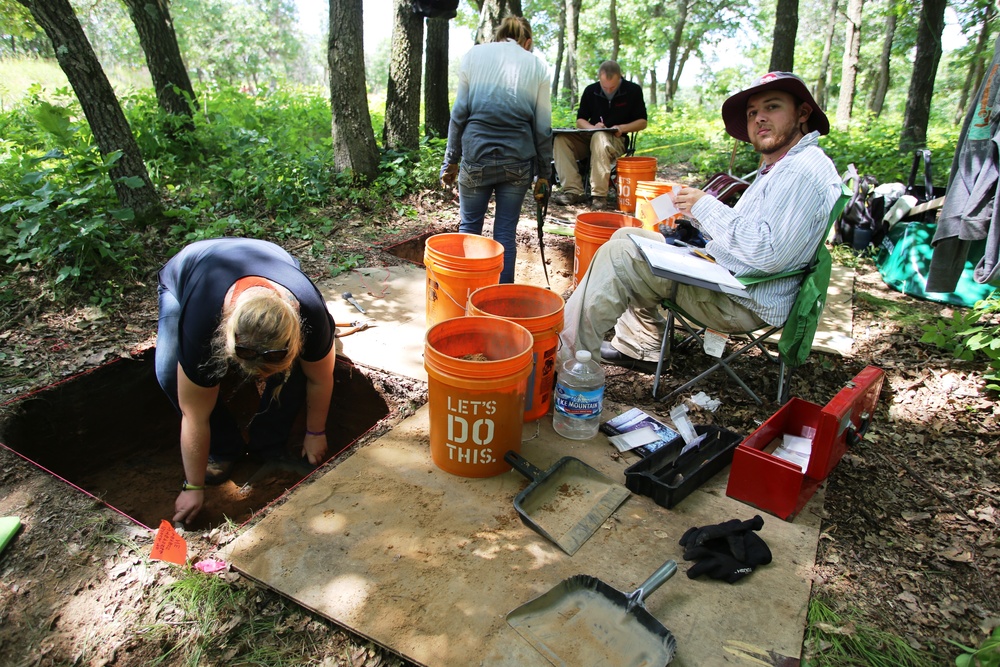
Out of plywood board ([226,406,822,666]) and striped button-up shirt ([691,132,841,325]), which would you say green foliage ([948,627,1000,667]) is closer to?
plywood board ([226,406,822,666])

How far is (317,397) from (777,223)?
2.47 meters

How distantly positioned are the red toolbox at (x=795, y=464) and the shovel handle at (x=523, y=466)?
2.85 ft

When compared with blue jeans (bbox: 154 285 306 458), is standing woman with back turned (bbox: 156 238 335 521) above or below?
above

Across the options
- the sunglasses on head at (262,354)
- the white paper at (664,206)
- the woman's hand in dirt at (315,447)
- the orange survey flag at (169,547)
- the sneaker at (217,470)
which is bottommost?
the sneaker at (217,470)

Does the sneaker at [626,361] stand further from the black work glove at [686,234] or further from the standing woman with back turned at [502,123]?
the standing woman with back turned at [502,123]

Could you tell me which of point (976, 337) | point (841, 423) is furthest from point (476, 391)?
point (976, 337)

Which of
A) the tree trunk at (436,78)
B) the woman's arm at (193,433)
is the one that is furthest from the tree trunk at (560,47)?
the woman's arm at (193,433)

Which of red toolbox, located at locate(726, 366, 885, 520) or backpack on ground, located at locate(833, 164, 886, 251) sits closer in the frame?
red toolbox, located at locate(726, 366, 885, 520)

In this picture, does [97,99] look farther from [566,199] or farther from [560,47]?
[560,47]

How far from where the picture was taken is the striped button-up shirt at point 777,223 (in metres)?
2.66

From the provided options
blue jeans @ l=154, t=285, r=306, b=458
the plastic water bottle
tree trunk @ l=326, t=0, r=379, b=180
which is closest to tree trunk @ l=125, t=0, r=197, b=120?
tree trunk @ l=326, t=0, r=379, b=180

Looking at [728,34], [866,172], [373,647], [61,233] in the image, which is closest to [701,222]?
[373,647]

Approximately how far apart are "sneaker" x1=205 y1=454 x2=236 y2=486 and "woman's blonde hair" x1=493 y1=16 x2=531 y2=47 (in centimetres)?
341

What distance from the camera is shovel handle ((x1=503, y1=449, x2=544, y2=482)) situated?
247 centimetres
